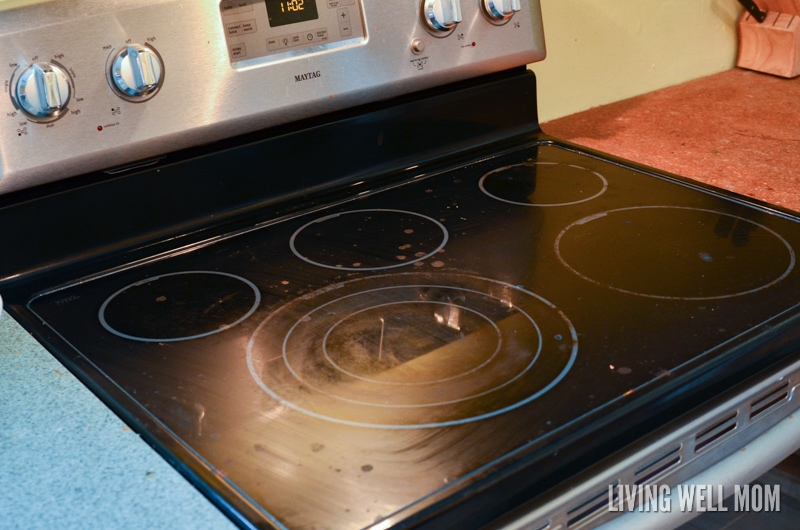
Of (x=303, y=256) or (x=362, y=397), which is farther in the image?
(x=303, y=256)

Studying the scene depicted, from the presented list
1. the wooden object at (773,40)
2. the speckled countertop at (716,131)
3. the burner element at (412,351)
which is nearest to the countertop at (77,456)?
the speckled countertop at (716,131)

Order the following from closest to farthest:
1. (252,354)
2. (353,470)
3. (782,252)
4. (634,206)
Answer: (353,470)
(252,354)
(782,252)
(634,206)

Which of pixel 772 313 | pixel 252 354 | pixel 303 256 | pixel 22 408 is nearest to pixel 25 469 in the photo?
pixel 22 408

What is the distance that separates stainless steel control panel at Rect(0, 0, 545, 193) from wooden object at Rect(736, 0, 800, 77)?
684 mm

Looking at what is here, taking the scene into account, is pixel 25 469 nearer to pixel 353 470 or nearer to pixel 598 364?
pixel 353 470

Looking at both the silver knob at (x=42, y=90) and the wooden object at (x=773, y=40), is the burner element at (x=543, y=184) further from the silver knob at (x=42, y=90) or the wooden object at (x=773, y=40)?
the wooden object at (x=773, y=40)

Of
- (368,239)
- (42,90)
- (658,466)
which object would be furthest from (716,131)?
(42,90)

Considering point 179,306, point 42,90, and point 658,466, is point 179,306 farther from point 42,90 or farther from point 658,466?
point 658,466

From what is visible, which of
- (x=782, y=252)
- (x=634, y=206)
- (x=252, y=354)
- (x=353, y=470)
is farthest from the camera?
(x=634, y=206)

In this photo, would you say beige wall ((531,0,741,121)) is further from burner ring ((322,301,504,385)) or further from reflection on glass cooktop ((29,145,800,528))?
burner ring ((322,301,504,385))

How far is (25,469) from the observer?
0.49 m

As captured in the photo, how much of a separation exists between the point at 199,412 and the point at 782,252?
1.73 ft

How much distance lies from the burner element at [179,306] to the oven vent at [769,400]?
0.40m

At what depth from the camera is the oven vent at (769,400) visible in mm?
605
